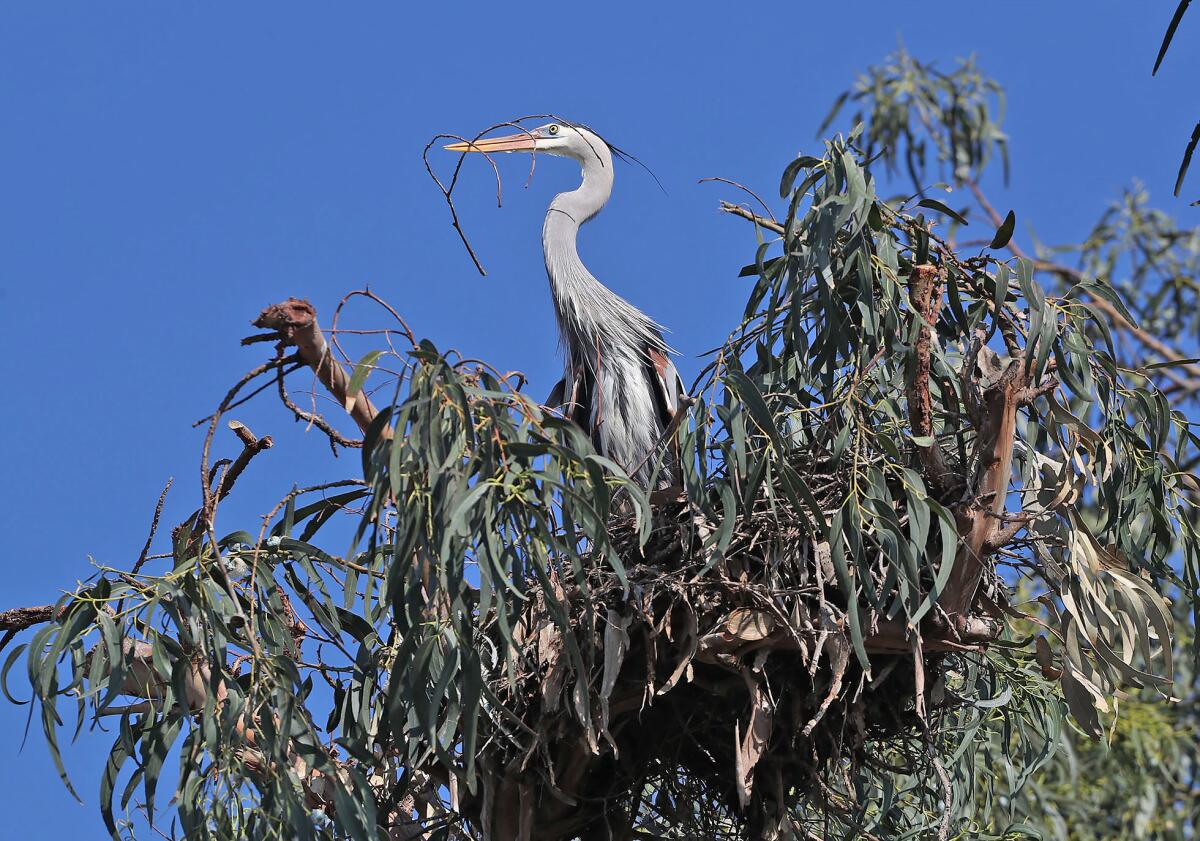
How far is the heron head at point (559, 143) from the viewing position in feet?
19.4

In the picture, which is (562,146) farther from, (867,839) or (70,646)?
(70,646)

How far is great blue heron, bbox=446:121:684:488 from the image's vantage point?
4.92 m

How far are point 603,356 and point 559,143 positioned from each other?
1.22m

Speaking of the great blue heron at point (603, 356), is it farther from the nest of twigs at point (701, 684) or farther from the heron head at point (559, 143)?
the nest of twigs at point (701, 684)

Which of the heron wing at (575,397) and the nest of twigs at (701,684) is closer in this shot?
the nest of twigs at (701,684)

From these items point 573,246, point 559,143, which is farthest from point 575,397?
point 559,143

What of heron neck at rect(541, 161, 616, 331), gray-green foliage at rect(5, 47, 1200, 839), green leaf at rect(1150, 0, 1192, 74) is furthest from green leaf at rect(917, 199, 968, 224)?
heron neck at rect(541, 161, 616, 331)

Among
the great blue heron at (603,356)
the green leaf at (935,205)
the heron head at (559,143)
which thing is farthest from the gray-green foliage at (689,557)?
the heron head at (559,143)

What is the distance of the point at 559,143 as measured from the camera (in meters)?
6.05

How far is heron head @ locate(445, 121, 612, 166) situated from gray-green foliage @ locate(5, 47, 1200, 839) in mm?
2292

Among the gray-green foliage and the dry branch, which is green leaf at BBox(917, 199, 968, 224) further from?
the dry branch

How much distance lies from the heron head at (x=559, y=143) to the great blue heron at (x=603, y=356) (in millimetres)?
105

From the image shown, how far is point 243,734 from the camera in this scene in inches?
135

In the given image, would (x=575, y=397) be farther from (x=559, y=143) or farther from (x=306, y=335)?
(x=306, y=335)
